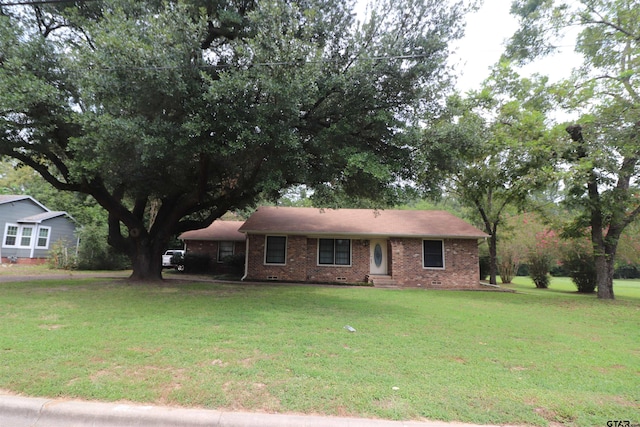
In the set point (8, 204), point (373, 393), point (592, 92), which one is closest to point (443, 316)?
point (373, 393)

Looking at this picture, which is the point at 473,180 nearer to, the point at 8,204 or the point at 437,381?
the point at 437,381

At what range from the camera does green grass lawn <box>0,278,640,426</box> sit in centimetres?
348

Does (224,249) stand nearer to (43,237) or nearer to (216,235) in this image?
(216,235)

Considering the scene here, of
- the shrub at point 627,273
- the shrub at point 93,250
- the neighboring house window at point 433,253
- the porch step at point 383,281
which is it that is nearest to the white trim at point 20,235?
the shrub at point 93,250

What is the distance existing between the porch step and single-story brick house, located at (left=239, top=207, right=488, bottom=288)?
0.05m

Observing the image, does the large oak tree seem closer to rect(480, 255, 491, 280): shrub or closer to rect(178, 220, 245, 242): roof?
rect(178, 220, 245, 242): roof

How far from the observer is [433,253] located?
16.8 meters

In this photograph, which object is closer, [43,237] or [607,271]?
[607,271]

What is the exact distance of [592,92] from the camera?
41.0ft

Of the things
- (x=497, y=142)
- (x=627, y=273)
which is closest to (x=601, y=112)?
(x=497, y=142)

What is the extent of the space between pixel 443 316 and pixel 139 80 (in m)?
9.01

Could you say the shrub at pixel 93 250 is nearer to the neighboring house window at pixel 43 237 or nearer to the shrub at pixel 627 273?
the neighboring house window at pixel 43 237

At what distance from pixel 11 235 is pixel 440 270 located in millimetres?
26817

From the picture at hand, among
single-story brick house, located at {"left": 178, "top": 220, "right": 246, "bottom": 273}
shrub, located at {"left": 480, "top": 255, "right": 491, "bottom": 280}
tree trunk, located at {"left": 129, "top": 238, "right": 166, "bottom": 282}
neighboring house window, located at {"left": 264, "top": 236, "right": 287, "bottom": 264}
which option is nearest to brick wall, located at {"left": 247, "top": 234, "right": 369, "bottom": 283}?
neighboring house window, located at {"left": 264, "top": 236, "right": 287, "bottom": 264}
